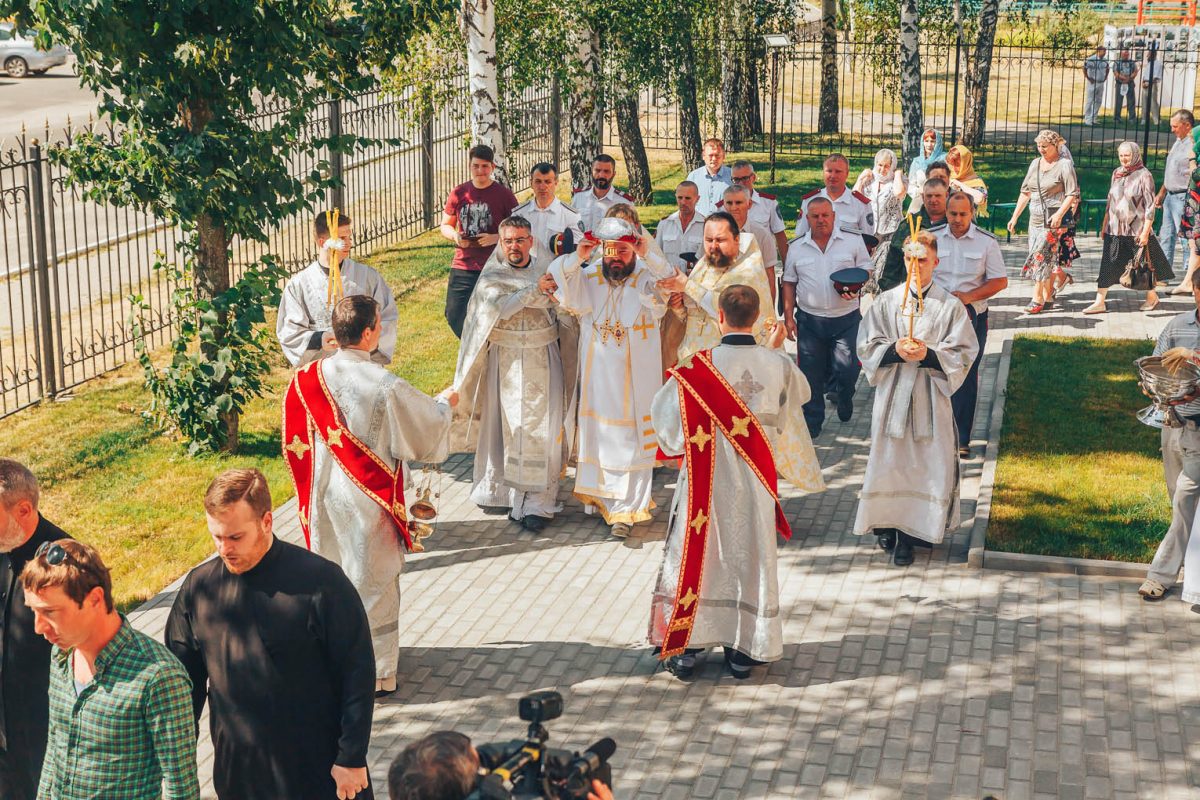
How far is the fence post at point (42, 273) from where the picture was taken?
1223cm

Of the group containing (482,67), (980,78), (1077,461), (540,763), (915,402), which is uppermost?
(482,67)

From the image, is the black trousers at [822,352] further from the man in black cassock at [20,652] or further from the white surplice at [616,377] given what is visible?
the man in black cassock at [20,652]

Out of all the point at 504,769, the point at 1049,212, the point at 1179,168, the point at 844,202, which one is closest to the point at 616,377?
the point at 844,202

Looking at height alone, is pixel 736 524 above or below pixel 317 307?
below

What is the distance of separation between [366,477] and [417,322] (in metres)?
8.41

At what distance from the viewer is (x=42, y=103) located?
32.4 meters

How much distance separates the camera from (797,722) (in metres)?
7.25

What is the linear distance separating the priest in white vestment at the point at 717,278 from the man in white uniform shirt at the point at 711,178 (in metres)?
4.02

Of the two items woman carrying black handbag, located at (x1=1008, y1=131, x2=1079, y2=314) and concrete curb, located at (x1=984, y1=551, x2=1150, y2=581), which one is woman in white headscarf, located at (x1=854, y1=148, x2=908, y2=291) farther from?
concrete curb, located at (x1=984, y1=551, x2=1150, y2=581)

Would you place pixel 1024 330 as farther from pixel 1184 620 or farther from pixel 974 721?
pixel 974 721

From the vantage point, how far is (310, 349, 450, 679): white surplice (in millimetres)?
6969

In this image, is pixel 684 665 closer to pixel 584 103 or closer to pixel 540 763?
pixel 540 763

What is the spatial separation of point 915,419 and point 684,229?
13.0 ft

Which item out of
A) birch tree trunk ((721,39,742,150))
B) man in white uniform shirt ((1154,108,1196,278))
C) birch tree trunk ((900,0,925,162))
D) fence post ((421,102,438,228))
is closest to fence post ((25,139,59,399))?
fence post ((421,102,438,228))
